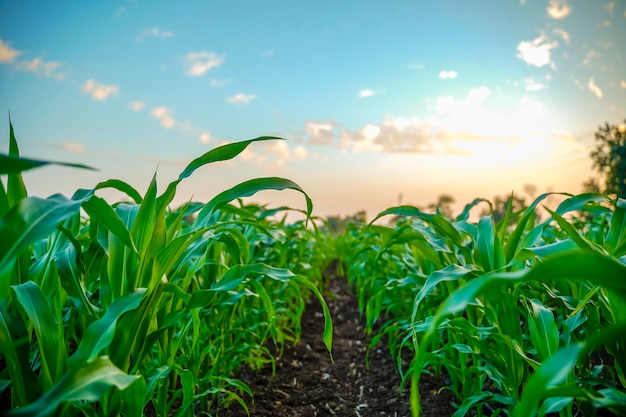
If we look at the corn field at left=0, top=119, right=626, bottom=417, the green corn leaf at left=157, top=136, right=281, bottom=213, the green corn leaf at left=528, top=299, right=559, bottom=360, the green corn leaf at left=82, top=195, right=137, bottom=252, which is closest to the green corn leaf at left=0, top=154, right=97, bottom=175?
the corn field at left=0, top=119, right=626, bottom=417

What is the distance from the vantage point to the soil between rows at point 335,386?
2463mm

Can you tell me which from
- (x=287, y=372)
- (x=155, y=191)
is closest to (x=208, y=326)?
(x=287, y=372)

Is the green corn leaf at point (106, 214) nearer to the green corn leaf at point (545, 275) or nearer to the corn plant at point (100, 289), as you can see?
the corn plant at point (100, 289)

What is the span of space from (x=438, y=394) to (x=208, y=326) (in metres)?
1.25

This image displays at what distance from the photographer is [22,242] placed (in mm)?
926

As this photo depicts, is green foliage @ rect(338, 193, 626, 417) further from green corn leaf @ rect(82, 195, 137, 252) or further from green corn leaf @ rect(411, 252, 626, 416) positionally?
green corn leaf @ rect(82, 195, 137, 252)

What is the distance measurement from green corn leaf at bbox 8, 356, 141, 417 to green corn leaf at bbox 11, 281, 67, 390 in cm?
23

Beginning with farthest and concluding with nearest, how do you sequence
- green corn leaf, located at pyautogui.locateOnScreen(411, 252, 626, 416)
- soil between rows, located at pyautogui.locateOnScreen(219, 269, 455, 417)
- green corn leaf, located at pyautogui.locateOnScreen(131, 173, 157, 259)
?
soil between rows, located at pyautogui.locateOnScreen(219, 269, 455, 417) < green corn leaf, located at pyautogui.locateOnScreen(131, 173, 157, 259) < green corn leaf, located at pyautogui.locateOnScreen(411, 252, 626, 416)

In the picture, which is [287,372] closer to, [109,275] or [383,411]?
[383,411]

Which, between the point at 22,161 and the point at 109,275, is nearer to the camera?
the point at 22,161

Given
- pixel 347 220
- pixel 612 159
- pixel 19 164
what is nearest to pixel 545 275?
pixel 19 164

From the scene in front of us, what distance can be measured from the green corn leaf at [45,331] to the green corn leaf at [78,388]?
232mm

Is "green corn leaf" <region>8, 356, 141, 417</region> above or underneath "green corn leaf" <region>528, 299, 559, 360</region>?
above

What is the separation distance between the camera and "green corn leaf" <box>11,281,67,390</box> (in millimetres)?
1107
